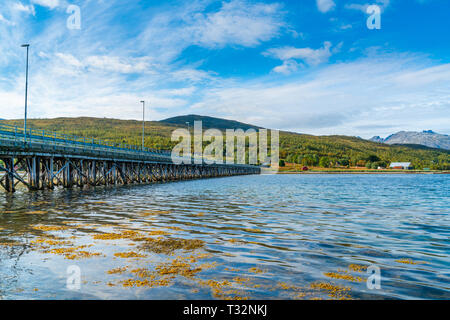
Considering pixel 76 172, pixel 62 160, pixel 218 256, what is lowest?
pixel 218 256

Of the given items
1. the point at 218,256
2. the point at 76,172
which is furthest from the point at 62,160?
the point at 218,256

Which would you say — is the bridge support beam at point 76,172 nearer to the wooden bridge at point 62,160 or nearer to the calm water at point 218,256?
the wooden bridge at point 62,160

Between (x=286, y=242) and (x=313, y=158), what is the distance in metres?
193

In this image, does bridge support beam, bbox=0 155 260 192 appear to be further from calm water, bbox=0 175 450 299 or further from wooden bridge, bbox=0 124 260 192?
calm water, bbox=0 175 450 299

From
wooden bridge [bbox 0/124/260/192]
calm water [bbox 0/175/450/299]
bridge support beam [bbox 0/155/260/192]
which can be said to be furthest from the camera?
bridge support beam [bbox 0/155/260/192]

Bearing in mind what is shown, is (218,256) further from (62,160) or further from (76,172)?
(76,172)

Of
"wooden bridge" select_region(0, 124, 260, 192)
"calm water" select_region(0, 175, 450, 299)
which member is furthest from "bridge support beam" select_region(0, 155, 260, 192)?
"calm water" select_region(0, 175, 450, 299)

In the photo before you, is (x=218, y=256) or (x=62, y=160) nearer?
(x=218, y=256)

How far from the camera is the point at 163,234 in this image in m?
12.4

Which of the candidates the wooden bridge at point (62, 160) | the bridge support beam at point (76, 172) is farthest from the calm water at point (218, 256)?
the bridge support beam at point (76, 172)
